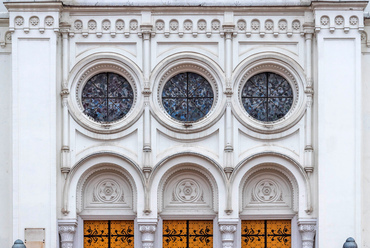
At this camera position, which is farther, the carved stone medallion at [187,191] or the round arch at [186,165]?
the carved stone medallion at [187,191]

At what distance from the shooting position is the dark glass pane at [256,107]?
2189cm

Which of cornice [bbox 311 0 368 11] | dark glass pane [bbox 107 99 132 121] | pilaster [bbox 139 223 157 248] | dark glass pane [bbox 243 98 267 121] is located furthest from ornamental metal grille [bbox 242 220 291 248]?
cornice [bbox 311 0 368 11]

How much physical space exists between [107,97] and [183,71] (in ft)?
5.73

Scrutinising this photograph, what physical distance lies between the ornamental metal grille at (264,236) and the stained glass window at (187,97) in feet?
8.52

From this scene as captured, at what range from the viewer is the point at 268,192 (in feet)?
71.6

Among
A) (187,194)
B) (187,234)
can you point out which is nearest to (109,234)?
(187,234)

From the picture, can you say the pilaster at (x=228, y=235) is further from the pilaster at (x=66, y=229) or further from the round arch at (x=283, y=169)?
the pilaster at (x=66, y=229)

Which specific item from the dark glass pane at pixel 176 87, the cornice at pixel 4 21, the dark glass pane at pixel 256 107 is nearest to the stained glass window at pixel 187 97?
the dark glass pane at pixel 176 87

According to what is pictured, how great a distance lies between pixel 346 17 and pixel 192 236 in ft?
18.8

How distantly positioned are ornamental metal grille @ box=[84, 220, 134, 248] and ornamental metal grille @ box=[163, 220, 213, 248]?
0.78 m

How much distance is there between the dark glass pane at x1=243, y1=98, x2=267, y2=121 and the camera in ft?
71.8

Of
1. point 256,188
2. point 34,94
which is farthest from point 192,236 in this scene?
point 34,94

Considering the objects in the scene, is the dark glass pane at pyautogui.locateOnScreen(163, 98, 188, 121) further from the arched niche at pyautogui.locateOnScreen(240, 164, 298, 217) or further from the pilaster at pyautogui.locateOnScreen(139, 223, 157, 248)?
the pilaster at pyautogui.locateOnScreen(139, 223, 157, 248)

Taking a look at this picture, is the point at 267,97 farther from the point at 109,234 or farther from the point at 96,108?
the point at 109,234
